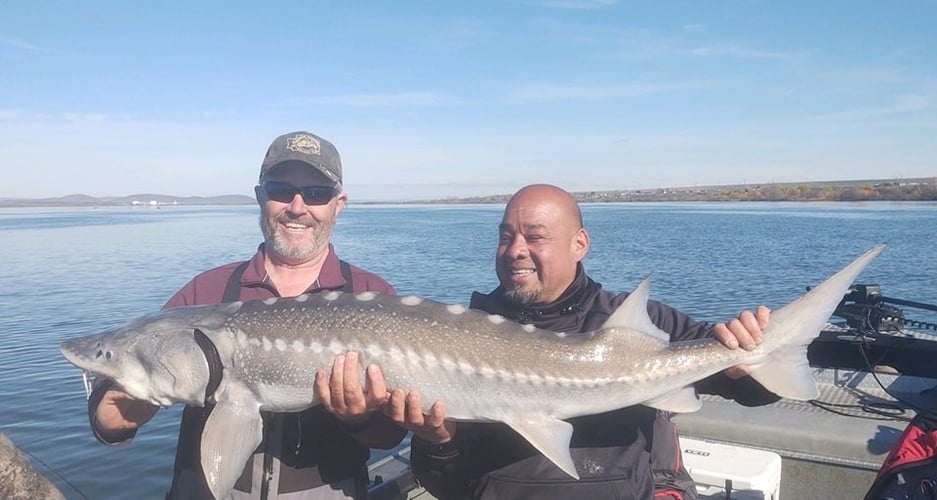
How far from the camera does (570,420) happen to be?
10.4 ft

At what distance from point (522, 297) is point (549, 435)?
Result: 68 cm

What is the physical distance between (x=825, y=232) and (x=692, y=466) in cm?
4057

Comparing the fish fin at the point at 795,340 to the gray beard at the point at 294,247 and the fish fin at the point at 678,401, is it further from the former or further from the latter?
the gray beard at the point at 294,247

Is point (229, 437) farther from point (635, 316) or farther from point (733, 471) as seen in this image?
point (733, 471)

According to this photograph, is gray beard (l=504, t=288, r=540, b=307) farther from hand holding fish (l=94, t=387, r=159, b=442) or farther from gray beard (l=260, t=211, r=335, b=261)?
hand holding fish (l=94, t=387, r=159, b=442)

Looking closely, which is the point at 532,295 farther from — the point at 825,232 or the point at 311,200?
the point at 825,232

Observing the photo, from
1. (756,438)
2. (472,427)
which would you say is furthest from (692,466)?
(472,427)

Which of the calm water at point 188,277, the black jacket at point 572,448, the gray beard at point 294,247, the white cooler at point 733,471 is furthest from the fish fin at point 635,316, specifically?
the calm water at point 188,277

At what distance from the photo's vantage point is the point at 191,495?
2924 mm

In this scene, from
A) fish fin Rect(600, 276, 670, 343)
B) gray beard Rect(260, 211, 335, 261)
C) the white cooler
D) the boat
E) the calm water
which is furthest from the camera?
the calm water

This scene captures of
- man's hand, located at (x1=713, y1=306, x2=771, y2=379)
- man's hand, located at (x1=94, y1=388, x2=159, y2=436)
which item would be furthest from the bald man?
man's hand, located at (x1=94, y1=388, x2=159, y2=436)

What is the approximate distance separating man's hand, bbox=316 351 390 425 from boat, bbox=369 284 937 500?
1.45m

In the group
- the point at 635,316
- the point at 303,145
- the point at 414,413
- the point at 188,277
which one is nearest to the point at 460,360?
the point at 414,413

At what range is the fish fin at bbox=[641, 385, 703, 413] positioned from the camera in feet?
9.59
